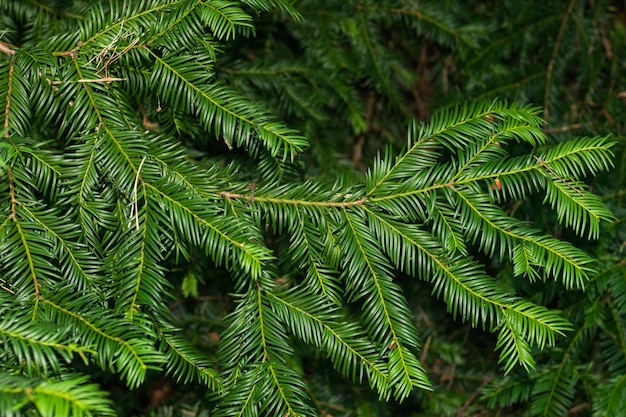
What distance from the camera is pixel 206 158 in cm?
192

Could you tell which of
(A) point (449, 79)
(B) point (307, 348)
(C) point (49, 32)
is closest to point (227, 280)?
(B) point (307, 348)

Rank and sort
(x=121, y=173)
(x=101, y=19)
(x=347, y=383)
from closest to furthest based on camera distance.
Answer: (x=121, y=173)
(x=101, y=19)
(x=347, y=383)

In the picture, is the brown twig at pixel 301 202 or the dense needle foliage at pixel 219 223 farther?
the brown twig at pixel 301 202

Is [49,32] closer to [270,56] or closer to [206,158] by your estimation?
[206,158]

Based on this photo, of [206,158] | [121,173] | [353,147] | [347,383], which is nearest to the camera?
[121,173]

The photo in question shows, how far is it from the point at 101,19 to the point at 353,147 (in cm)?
138

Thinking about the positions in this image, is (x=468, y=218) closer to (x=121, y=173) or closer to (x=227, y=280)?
(x=121, y=173)

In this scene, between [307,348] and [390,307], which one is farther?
[307,348]

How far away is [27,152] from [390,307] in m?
0.80

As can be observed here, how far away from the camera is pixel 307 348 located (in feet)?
6.60

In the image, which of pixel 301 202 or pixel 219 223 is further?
pixel 301 202

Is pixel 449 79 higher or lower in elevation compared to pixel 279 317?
higher

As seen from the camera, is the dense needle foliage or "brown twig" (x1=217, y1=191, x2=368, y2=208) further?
"brown twig" (x1=217, y1=191, x2=368, y2=208)

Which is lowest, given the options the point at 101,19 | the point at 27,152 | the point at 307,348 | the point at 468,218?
the point at 307,348
